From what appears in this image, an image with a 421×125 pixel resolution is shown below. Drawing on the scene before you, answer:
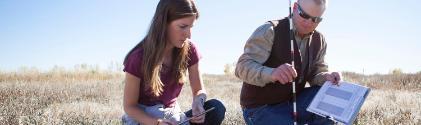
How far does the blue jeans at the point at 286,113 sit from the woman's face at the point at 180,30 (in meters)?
1.10

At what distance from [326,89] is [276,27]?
0.70 meters

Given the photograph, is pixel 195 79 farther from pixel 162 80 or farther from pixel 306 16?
pixel 306 16

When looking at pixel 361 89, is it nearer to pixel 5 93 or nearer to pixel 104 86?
pixel 5 93

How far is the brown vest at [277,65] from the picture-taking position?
5.55m

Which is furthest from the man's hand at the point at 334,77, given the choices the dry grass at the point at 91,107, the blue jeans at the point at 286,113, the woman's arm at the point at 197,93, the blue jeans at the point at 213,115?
the dry grass at the point at 91,107

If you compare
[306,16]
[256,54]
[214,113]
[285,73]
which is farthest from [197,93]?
[306,16]

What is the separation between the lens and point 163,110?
5.30 metres

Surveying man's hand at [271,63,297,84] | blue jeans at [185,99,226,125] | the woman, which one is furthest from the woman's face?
man's hand at [271,63,297,84]

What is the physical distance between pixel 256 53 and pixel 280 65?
32cm

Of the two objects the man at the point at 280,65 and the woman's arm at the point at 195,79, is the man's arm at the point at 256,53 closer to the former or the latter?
the man at the point at 280,65

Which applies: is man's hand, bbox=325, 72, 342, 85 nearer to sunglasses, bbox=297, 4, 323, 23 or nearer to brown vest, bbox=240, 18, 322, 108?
brown vest, bbox=240, 18, 322, 108

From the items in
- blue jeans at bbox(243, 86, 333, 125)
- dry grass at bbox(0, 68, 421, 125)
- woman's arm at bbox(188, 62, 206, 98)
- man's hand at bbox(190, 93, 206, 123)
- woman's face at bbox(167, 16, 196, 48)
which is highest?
woman's face at bbox(167, 16, 196, 48)

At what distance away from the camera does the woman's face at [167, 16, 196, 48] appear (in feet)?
16.5

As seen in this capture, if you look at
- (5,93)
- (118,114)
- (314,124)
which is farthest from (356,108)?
(5,93)
